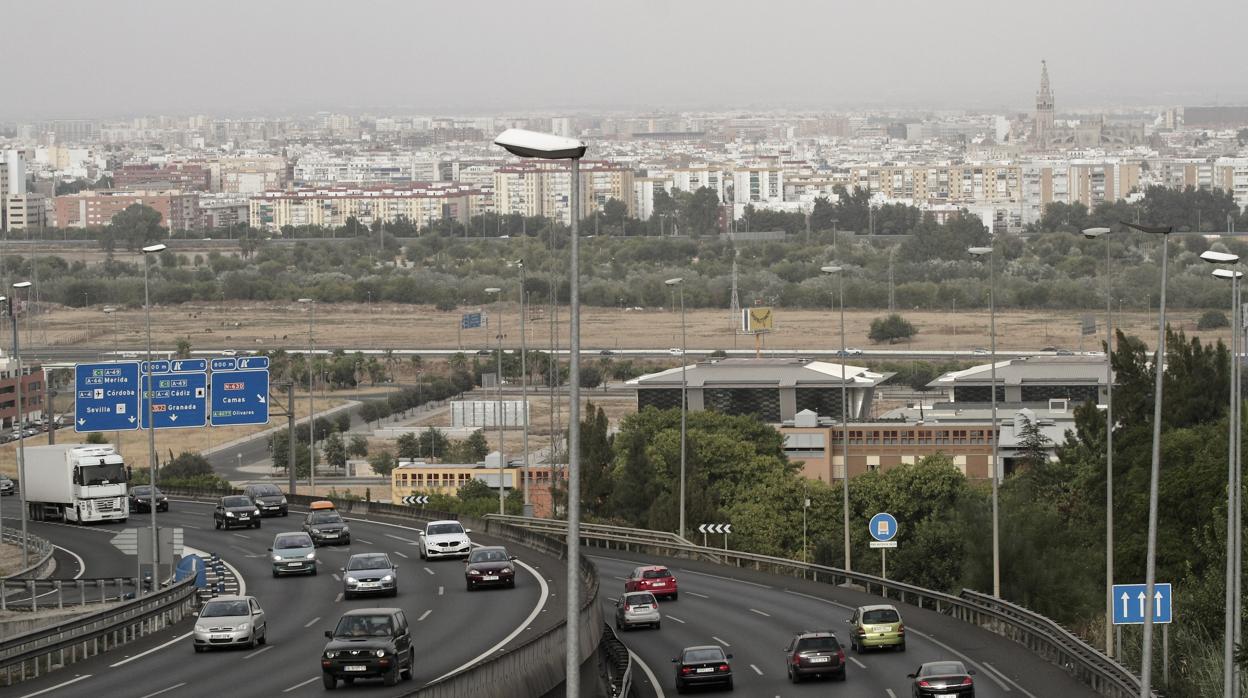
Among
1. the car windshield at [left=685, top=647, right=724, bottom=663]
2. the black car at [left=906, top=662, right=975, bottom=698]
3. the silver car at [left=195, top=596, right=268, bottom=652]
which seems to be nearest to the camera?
the black car at [left=906, top=662, right=975, bottom=698]

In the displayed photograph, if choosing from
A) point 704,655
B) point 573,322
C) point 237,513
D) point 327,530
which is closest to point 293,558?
point 327,530

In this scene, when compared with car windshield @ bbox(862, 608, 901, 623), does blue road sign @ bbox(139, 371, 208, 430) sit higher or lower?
higher

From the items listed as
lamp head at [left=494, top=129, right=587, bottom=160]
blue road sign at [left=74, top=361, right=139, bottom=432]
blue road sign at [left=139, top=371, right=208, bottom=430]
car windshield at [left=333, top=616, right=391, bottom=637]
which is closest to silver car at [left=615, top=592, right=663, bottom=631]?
car windshield at [left=333, top=616, right=391, bottom=637]

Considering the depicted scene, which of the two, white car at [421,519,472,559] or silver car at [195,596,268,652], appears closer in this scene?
silver car at [195,596,268,652]

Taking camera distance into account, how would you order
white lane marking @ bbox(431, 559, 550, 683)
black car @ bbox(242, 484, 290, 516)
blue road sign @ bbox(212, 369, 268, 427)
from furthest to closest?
1. black car @ bbox(242, 484, 290, 516)
2. blue road sign @ bbox(212, 369, 268, 427)
3. white lane marking @ bbox(431, 559, 550, 683)

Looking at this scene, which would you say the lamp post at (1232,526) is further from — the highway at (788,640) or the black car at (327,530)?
the black car at (327,530)

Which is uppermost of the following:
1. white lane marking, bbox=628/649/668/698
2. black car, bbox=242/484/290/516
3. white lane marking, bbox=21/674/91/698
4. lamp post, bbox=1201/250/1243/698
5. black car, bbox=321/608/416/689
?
lamp post, bbox=1201/250/1243/698

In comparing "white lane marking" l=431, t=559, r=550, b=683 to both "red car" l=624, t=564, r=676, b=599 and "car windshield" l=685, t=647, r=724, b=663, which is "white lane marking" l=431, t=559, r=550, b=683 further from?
"car windshield" l=685, t=647, r=724, b=663

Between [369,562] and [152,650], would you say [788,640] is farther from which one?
[152,650]
